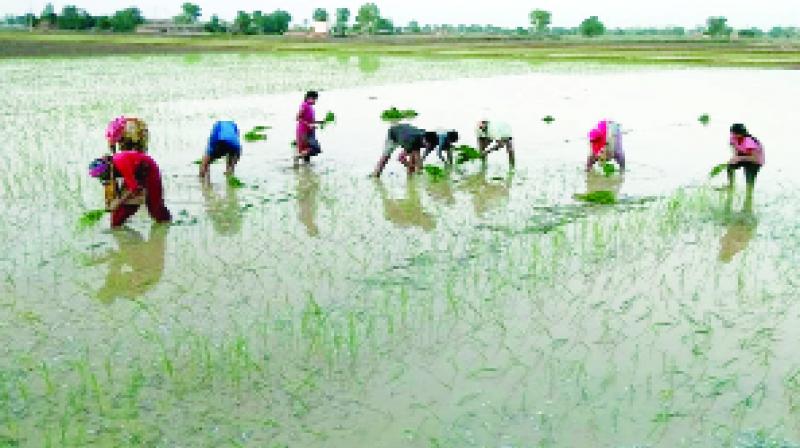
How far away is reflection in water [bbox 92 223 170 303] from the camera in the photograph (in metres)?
5.81

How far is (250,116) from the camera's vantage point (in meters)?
16.4

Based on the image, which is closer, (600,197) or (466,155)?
(600,197)

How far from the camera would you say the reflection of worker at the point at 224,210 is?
751 centimetres

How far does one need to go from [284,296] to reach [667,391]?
8.85ft

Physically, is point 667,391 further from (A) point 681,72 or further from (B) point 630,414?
(A) point 681,72

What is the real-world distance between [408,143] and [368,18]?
348ft

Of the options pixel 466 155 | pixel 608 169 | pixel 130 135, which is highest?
pixel 130 135

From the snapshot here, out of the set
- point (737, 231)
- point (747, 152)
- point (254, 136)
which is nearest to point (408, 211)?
point (737, 231)

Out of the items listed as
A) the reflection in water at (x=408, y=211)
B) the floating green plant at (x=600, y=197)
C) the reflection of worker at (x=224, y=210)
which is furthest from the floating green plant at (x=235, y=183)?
the floating green plant at (x=600, y=197)

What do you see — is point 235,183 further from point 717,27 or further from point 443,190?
point 717,27

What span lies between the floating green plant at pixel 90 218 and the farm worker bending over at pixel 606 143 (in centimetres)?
623

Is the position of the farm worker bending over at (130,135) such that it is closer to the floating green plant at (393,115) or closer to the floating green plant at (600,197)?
the floating green plant at (600,197)

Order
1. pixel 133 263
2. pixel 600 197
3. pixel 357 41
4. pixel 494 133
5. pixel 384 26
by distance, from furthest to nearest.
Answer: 1. pixel 384 26
2. pixel 357 41
3. pixel 494 133
4. pixel 600 197
5. pixel 133 263

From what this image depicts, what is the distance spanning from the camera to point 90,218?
7266mm
